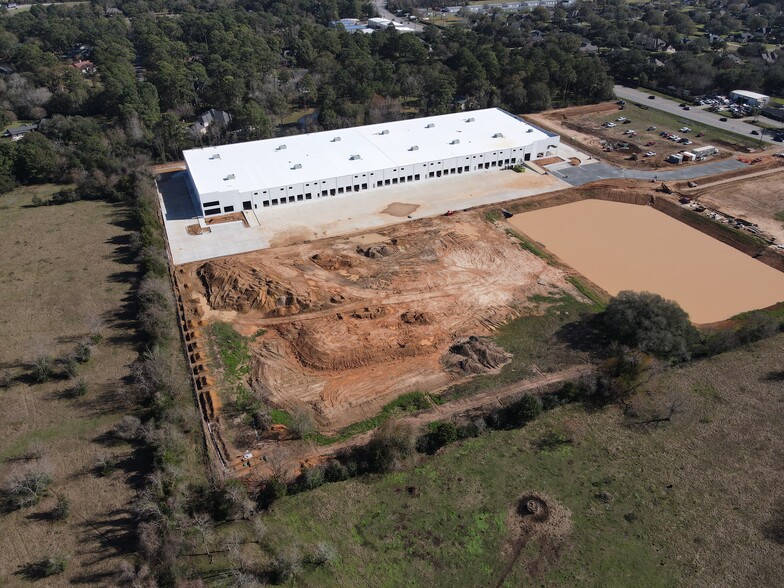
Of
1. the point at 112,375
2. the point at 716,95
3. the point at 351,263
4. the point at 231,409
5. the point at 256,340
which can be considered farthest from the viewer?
the point at 716,95

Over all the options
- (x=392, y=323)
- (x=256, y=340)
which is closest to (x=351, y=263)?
(x=392, y=323)

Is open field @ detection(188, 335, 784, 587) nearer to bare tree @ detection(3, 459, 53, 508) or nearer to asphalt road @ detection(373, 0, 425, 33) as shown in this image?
bare tree @ detection(3, 459, 53, 508)

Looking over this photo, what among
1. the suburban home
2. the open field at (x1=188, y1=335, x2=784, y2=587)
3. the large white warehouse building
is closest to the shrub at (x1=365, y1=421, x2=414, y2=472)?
the open field at (x1=188, y1=335, x2=784, y2=587)

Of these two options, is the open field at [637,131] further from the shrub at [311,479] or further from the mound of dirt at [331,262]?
the shrub at [311,479]

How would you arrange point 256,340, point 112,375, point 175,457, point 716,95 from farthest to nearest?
point 716,95 < point 256,340 < point 112,375 < point 175,457

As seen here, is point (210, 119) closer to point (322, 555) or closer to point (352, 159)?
point (352, 159)

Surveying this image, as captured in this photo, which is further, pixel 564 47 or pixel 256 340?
pixel 564 47

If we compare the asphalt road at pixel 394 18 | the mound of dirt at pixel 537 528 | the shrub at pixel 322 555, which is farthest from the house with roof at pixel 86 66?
the mound of dirt at pixel 537 528

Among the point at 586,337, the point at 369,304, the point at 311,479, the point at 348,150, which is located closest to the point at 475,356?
the point at 586,337

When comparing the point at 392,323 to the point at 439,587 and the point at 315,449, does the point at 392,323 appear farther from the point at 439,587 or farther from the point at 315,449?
the point at 439,587
